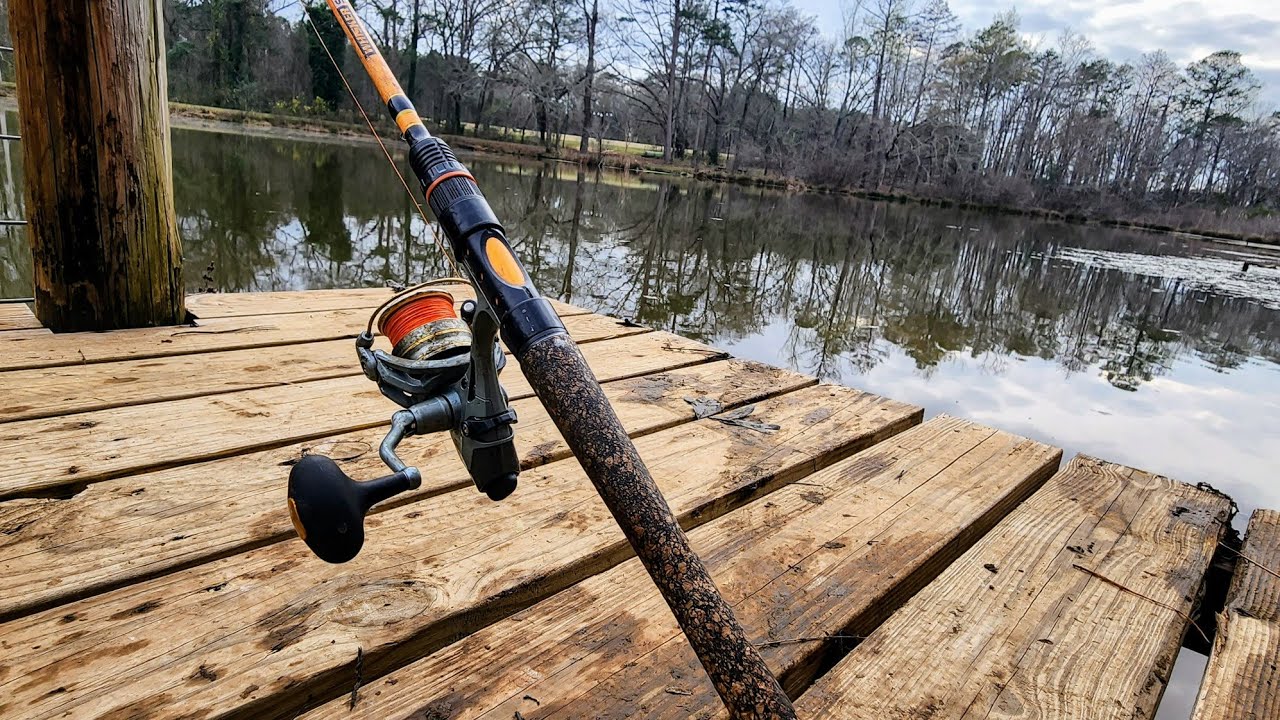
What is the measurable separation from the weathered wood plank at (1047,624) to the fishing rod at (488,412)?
1.61ft

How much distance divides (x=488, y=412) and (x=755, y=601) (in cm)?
60

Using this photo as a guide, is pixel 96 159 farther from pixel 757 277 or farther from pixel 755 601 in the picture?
pixel 757 277

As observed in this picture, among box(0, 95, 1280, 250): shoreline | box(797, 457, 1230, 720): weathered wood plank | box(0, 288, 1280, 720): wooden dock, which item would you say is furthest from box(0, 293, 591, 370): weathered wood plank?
box(0, 95, 1280, 250): shoreline

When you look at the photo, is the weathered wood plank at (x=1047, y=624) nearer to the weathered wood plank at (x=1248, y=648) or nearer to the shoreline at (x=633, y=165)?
the weathered wood plank at (x=1248, y=648)

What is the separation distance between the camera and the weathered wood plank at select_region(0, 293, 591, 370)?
1904 millimetres

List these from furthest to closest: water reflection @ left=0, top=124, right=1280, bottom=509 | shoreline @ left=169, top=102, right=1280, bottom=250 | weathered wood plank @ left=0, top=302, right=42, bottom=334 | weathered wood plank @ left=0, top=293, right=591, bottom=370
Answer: shoreline @ left=169, top=102, right=1280, bottom=250, water reflection @ left=0, top=124, right=1280, bottom=509, weathered wood plank @ left=0, top=302, right=42, bottom=334, weathered wood plank @ left=0, top=293, right=591, bottom=370

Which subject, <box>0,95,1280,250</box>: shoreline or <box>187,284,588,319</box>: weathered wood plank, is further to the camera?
<box>0,95,1280,250</box>: shoreline

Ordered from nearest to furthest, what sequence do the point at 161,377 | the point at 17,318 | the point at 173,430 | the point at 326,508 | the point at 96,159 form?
the point at 326,508, the point at 173,430, the point at 161,377, the point at 96,159, the point at 17,318

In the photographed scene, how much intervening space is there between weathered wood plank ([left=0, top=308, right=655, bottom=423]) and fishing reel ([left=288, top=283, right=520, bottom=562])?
98cm

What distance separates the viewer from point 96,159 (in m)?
2.08

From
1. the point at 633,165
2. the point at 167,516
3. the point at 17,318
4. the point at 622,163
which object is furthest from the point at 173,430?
the point at 622,163

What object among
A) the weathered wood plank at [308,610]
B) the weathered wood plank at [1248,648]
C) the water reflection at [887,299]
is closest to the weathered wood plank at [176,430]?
the weathered wood plank at [308,610]

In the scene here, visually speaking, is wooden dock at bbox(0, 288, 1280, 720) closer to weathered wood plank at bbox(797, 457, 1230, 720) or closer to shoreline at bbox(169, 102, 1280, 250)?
weathered wood plank at bbox(797, 457, 1230, 720)

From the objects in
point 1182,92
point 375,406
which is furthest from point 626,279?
point 1182,92
